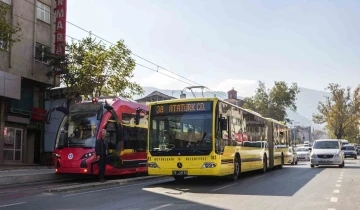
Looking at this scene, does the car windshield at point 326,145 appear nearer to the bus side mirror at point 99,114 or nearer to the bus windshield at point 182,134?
the bus windshield at point 182,134

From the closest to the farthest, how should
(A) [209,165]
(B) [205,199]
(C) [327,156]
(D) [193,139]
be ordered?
(B) [205,199] < (A) [209,165] < (D) [193,139] < (C) [327,156]

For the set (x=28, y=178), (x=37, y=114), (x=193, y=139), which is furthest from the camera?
(x=37, y=114)

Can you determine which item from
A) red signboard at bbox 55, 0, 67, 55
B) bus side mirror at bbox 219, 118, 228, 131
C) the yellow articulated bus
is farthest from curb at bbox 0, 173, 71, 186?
red signboard at bbox 55, 0, 67, 55

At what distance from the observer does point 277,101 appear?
79625 mm

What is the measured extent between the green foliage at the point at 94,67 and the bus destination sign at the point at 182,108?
1193 centimetres

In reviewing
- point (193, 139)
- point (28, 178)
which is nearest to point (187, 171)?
point (193, 139)

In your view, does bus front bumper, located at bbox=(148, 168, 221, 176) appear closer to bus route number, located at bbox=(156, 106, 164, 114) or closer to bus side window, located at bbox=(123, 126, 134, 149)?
bus route number, located at bbox=(156, 106, 164, 114)

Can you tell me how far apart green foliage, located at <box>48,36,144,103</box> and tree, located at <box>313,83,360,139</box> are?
181ft

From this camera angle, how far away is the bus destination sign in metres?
14.1

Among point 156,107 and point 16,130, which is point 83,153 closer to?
point 156,107

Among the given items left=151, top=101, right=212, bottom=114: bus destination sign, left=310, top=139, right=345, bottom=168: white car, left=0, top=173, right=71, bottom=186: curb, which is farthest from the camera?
left=310, top=139, right=345, bottom=168: white car

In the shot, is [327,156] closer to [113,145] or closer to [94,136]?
[113,145]

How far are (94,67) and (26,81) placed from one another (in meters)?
6.39

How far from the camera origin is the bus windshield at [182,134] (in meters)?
13.7
